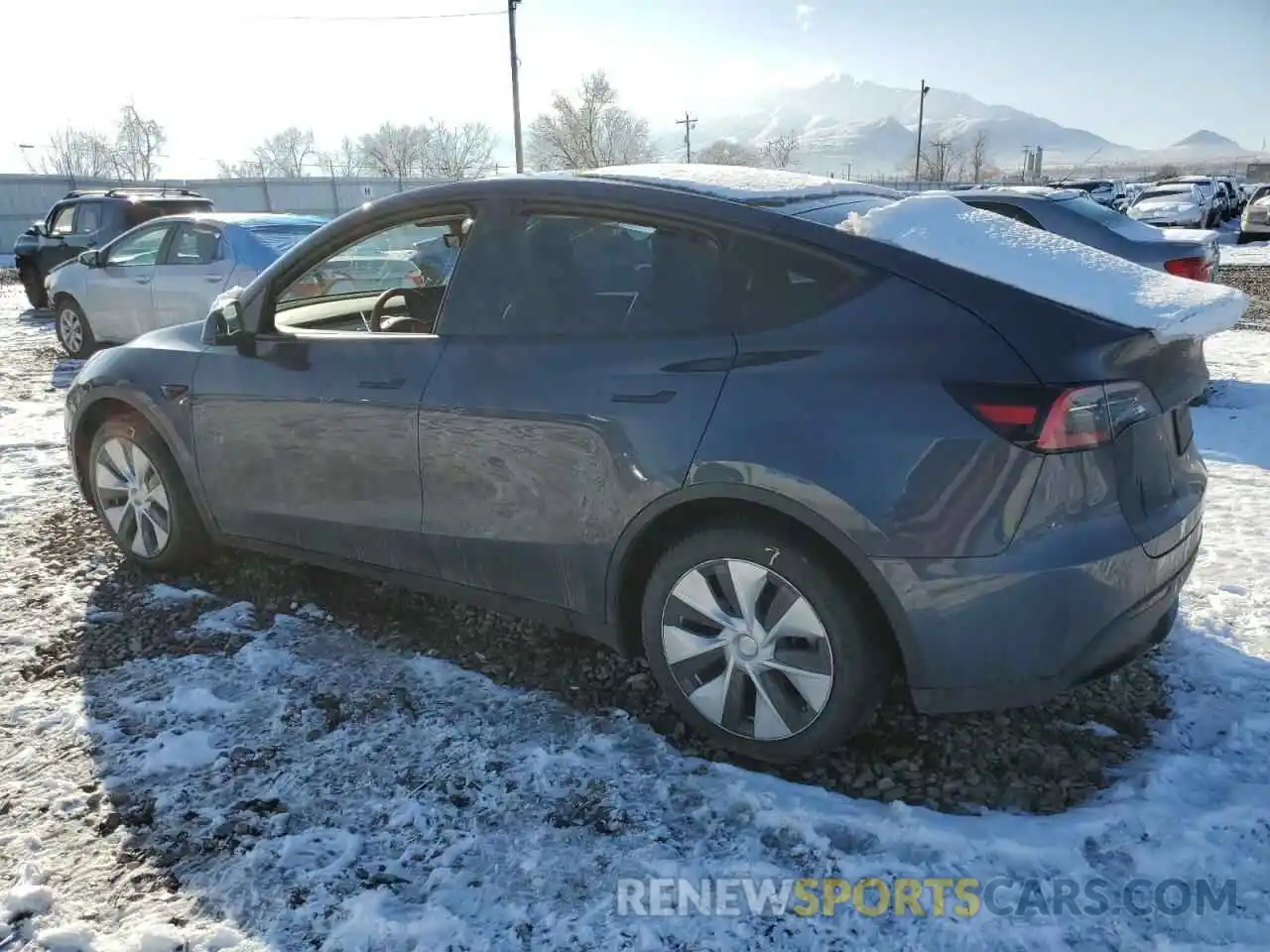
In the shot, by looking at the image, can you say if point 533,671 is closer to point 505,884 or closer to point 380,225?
point 505,884

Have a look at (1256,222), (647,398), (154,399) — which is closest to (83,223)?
(154,399)

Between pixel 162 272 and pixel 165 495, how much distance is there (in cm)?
582

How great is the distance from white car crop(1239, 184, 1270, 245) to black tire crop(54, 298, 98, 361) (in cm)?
2719

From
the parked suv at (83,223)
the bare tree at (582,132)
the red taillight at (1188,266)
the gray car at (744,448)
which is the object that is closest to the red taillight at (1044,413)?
the gray car at (744,448)

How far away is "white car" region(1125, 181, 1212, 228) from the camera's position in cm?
2547

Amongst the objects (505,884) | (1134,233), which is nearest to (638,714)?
(505,884)

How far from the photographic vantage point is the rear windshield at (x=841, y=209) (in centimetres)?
264

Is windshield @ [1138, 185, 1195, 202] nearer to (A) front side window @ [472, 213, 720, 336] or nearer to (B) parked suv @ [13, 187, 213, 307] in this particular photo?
(B) parked suv @ [13, 187, 213, 307]

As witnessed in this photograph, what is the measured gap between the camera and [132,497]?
407 centimetres

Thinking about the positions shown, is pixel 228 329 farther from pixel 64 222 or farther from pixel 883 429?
pixel 64 222

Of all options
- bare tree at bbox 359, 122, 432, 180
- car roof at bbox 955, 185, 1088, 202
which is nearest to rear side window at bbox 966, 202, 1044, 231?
car roof at bbox 955, 185, 1088, 202

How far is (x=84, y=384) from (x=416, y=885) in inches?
119

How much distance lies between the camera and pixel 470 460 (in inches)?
116

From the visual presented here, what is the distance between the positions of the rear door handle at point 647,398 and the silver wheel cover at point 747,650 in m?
0.48
